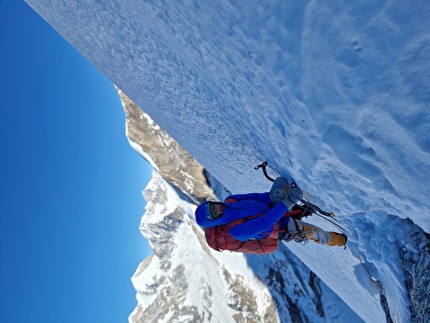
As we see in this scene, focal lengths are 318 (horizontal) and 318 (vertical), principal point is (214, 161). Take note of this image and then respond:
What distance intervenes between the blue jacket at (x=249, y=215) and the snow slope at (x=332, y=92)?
1.59ft

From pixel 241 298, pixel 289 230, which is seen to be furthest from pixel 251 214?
pixel 241 298

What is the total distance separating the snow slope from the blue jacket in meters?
0.48

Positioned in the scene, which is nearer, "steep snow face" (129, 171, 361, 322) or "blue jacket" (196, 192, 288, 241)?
"blue jacket" (196, 192, 288, 241)

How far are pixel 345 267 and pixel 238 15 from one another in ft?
14.4

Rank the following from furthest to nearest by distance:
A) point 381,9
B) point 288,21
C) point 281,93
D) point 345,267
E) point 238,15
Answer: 1. point 345,267
2. point 281,93
3. point 238,15
4. point 288,21
5. point 381,9

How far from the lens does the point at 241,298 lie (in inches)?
573

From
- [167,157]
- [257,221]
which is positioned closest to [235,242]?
[257,221]

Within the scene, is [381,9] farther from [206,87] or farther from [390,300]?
[390,300]

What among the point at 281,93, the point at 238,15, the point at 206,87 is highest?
the point at 206,87

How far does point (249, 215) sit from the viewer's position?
3852 millimetres

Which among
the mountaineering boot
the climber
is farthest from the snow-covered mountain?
the climber

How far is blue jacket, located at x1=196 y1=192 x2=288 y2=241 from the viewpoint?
11.6 ft

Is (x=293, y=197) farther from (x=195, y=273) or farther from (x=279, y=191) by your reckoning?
(x=195, y=273)

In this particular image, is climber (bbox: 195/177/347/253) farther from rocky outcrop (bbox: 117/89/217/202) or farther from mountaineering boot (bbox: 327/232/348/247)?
rocky outcrop (bbox: 117/89/217/202)
